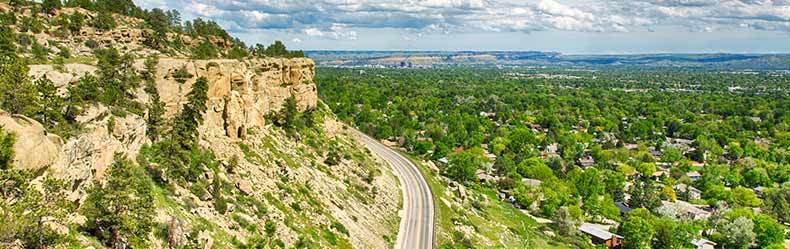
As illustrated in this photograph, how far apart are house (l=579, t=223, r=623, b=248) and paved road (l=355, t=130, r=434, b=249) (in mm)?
23001

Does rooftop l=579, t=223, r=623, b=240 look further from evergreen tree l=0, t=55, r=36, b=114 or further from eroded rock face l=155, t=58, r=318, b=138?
evergreen tree l=0, t=55, r=36, b=114

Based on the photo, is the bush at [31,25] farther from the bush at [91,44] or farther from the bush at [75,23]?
the bush at [91,44]

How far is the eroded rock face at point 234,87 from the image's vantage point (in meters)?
47.0

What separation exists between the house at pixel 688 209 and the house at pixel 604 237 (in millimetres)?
18505

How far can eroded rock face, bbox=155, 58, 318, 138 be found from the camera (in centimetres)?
4700

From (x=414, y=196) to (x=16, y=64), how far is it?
1959 inches

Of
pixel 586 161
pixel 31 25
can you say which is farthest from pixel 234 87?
pixel 586 161

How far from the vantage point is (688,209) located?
89812 millimetres

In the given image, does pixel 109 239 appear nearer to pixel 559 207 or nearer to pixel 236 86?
pixel 236 86

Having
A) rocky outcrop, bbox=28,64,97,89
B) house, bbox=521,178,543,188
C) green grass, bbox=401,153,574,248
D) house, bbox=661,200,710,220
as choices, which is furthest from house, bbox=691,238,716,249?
rocky outcrop, bbox=28,64,97,89

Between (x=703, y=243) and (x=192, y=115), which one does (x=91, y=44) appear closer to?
(x=192, y=115)

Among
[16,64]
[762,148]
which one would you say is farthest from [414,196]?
[762,148]

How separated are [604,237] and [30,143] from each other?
2662 inches

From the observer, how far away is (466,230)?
62.7 meters
